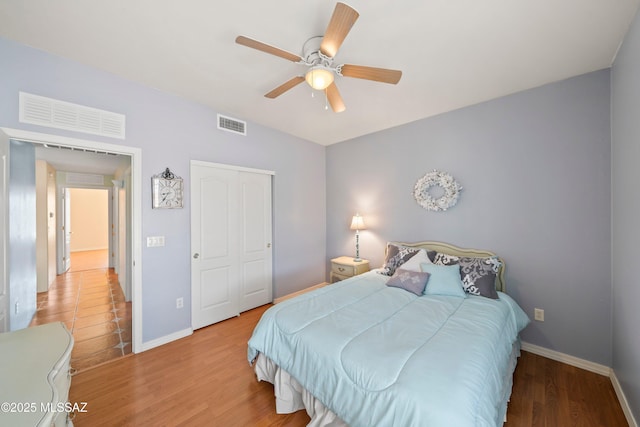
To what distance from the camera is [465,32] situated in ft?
5.67

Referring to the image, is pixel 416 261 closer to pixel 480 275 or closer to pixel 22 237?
pixel 480 275

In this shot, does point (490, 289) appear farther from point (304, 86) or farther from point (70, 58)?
point (70, 58)

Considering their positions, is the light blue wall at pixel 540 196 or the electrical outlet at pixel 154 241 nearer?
the light blue wall at pixel 540 196

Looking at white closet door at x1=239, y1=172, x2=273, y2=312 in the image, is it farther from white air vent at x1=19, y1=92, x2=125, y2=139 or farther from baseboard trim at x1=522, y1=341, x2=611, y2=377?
baseboard trim at x1=522, y1=341, x2=611, y2=377

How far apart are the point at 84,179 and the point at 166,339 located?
5299 mm

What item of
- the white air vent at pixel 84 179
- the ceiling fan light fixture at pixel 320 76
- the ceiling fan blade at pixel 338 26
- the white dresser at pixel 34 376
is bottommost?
the white dresser at pixel 34 376

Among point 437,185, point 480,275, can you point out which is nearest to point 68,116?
point 437,185

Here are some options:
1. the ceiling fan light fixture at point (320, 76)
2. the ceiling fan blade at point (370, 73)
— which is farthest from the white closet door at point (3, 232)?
the ceiling fan blade at point (370, 73)

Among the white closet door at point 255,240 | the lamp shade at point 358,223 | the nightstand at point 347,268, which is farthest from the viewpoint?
the lamp shade at point 358,223

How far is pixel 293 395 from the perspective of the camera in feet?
5.73

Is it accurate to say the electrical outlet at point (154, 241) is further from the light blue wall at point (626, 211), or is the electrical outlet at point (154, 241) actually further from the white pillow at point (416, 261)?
the light blue wall at point (626, 211)

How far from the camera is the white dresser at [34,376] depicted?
2.56 feet

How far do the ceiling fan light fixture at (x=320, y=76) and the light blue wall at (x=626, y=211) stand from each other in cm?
195

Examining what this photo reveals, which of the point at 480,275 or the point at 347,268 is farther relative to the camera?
the point at 347,268
